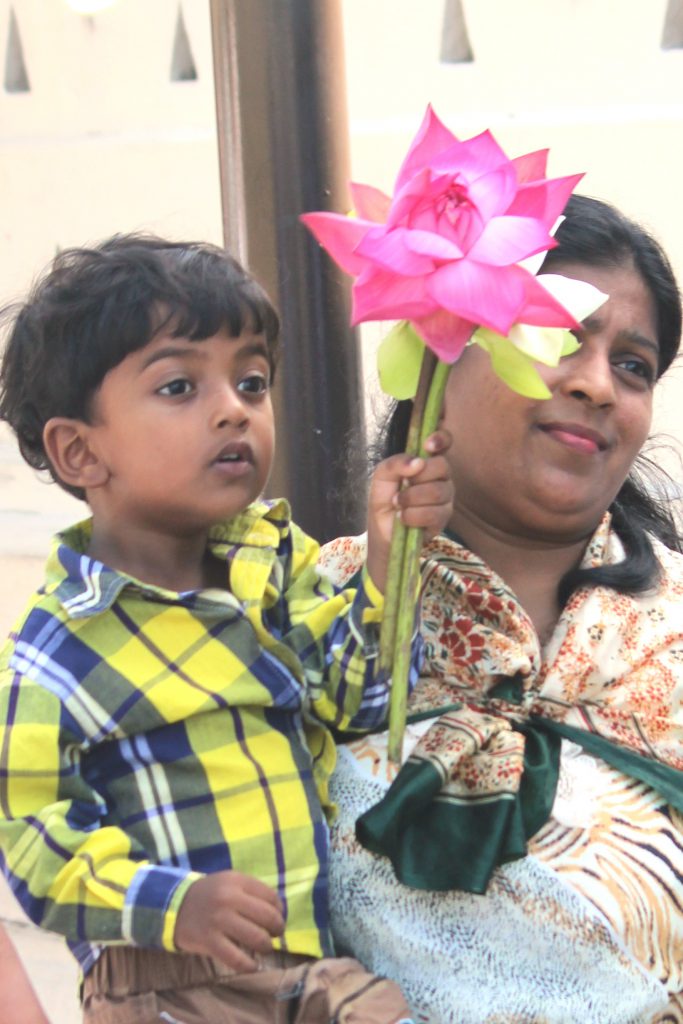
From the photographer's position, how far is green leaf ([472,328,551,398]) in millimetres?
1740

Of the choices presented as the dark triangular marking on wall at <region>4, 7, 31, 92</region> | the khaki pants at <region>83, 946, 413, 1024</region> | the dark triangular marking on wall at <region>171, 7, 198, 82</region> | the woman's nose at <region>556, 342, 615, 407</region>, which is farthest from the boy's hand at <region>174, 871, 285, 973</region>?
the dark triangular marking on wall at <region>4, 7, 31, 92</region>

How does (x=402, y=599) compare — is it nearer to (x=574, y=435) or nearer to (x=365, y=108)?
(x=574, y=435)

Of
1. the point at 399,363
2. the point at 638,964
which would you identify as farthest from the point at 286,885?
the point at 399,363

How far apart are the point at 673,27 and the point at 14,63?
2122mm

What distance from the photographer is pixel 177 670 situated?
201cm

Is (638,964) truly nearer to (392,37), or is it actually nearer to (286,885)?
(286,885)

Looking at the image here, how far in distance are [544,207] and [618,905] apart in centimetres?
89

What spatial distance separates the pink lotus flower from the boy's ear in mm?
502

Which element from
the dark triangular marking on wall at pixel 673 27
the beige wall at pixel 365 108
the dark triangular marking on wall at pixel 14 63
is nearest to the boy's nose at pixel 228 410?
the beige wall at pixel 365 108

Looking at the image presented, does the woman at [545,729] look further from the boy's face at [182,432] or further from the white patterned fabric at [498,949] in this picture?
the boy's face at [182,432]

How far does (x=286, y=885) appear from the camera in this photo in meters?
2.03

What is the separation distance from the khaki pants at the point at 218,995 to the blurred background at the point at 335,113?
3.37ft

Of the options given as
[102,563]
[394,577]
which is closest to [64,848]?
[102,563]

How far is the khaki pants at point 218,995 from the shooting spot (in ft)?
6.40
